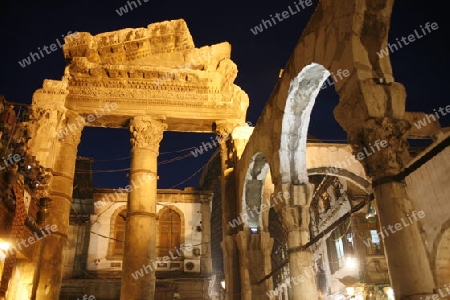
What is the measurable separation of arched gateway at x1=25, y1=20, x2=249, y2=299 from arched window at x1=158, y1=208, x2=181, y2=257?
20.2 feet

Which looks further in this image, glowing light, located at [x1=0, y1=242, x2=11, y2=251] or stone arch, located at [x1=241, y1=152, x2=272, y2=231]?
stone arch, located at [x1=241, y1=152, x2=272, y2=231]

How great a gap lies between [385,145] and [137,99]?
9.84 metres

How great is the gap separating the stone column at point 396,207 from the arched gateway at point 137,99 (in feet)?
26.1

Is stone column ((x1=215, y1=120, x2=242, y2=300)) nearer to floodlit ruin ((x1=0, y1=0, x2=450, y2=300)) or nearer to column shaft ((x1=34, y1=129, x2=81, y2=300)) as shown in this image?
floodlit ruin ((x1=0, y1=0, x2=450, y2=300))

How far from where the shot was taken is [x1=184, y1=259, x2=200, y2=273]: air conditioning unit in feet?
58.5

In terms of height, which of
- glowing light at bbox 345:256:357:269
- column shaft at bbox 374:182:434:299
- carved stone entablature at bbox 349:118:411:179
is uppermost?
glowing light at bbox 345:256:357:269

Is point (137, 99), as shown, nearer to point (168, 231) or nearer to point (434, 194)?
point (168, 231)

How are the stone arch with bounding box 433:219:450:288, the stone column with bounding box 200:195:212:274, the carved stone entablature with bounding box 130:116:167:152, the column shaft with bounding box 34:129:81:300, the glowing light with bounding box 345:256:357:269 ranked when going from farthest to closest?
1. the stone column with bounding box 200:195:212:274
2. the glowing light with bounding box 345:256:357:269
3. the carved stone entablature with bounding box 130:116:167:152
4. the column shaft with bounding box 34:129:81:300
5. the stone arch with bounding box 433:219:450:288

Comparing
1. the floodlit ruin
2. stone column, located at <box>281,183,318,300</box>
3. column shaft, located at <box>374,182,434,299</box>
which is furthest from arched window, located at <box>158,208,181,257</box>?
column shaft, located at <box>374,182,434,299</box>

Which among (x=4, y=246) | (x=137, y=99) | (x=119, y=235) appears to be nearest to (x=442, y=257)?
(x=4, y=246)

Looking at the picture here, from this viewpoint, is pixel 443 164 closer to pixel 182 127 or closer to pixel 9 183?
pixel 182 127

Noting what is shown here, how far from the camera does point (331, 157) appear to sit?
12.9 m

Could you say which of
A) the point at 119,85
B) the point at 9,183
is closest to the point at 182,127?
the point at 119,85

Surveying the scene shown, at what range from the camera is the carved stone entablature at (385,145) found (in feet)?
14.8
